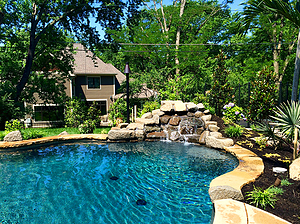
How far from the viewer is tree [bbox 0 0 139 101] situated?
12.0 m

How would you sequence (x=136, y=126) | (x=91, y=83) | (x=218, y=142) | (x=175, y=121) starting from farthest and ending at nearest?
(x=91, y=83), (x=175, y=121), (x=136, y=126), (x=218, y=142)

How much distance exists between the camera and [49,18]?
1238 centimetres

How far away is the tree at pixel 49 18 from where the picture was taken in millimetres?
11969

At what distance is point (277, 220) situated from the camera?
2.64 meters

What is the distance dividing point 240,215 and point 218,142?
4779 millimetres

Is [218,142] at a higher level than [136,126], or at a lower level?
lower

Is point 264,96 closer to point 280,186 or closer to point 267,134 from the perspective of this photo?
point 267,134

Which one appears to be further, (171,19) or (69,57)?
(171,19)

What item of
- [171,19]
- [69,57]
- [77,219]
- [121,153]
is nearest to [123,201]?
[77,219]

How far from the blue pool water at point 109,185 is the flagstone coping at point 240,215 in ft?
1.50

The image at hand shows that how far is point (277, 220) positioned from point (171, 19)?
1856 centimetres

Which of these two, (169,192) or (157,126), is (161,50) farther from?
(169,192)

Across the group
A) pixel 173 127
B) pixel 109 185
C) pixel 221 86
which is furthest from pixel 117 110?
pixel 109 185

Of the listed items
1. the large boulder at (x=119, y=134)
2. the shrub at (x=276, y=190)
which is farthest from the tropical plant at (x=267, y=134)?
the large boulder at (x=119, y=134)
